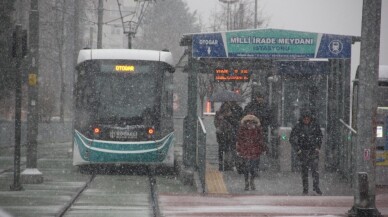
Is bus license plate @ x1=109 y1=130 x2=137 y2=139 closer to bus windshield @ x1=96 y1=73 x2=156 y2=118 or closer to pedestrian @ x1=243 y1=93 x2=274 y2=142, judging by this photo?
bus windshield @ x1=96 y1=73 x2=156 y2=118

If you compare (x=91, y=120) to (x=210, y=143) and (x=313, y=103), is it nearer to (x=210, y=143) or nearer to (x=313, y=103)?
(x=313, y=103)

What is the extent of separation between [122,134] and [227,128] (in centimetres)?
270

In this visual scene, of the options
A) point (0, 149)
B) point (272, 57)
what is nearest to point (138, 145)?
point (272, 57)

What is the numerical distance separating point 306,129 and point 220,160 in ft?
16.9

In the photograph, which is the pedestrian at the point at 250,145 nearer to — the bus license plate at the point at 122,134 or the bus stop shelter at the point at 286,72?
the bus stop shelter at the point at 286,72

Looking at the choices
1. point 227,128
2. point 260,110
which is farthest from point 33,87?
point 260,110

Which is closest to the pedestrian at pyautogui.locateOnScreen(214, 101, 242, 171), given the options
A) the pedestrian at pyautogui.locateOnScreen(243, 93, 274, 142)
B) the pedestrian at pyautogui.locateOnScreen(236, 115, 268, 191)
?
the pedestrian at pyautogui.locateOnScreen(243, 93, 274, 142)

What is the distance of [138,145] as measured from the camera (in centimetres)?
2502

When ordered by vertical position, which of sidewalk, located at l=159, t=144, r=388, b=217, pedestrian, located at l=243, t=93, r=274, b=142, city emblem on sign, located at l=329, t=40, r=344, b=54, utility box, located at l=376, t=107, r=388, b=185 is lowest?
sidewalk, located at l=159, t=144, r=388, b=217

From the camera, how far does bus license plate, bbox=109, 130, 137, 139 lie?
2505cm

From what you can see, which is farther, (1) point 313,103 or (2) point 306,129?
(1) point 313,103

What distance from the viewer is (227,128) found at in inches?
952

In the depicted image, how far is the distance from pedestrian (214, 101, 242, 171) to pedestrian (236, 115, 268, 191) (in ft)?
11.0

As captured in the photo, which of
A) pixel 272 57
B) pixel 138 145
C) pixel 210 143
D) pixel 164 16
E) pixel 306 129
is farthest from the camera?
pixel 164 16
